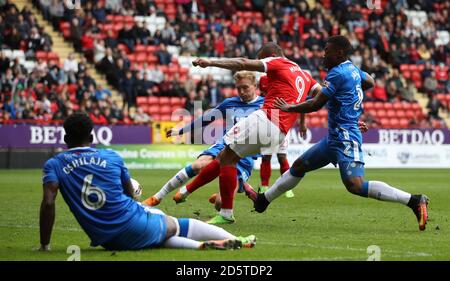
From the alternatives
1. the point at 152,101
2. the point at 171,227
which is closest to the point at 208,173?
the point at 171,227

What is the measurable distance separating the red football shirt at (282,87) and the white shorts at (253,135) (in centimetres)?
10

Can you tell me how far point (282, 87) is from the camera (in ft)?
38.8

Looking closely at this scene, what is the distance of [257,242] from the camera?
9867 mm

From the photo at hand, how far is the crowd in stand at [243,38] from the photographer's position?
31938 millimetres

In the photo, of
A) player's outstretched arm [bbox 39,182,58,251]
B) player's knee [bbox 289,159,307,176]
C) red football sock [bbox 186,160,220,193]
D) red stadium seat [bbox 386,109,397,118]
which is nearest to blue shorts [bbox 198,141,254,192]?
red football sock [bbox 186,160,220,193]

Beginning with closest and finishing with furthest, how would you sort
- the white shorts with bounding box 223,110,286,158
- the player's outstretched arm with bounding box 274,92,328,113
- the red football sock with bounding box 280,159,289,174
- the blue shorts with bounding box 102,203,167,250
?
the blue shorts with bounding box 102,203,167,250
the player's outstretched arm with bounding box 274,92,328,113
the white shorts with bounding box 223,110,286,158
the red football sock with bounding box 280,159,289,174

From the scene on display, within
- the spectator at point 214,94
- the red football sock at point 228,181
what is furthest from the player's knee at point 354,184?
the spectator at point 214,94

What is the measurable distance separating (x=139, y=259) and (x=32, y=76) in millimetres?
21429

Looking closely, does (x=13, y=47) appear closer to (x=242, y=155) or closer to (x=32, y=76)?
(x=32, y=76)

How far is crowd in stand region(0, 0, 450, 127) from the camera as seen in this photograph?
1257 inches

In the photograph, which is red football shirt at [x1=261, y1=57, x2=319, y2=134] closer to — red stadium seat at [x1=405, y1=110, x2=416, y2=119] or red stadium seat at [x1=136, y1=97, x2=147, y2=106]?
red stadium seat at [x1=136, y1=97, x2=147, y2=106]

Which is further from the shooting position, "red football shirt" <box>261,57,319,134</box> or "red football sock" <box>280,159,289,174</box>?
"red football sock" <box>280,159,289,174</box>

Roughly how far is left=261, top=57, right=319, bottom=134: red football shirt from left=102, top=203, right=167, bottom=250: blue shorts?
10.7 ft
